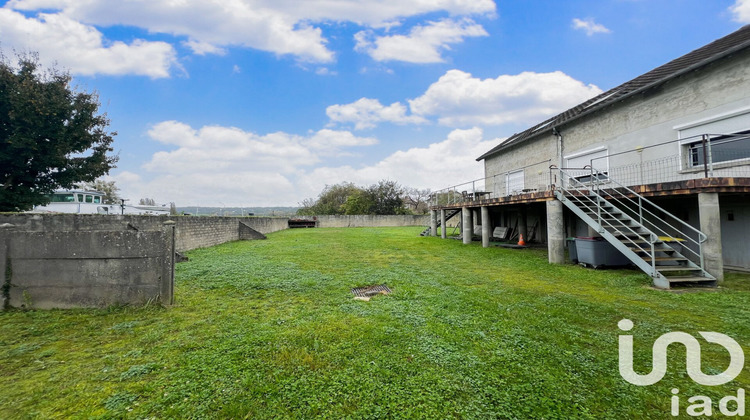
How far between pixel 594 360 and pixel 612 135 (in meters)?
10.0

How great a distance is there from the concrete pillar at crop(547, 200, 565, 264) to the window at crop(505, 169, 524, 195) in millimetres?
6742

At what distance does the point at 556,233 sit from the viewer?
7562 mm

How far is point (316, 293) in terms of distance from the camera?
4.77 metres

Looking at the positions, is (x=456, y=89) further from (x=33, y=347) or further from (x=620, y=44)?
(x=33, y=347)

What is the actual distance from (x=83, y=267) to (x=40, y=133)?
12.3 meters

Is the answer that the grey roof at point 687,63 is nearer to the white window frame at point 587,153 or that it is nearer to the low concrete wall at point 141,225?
the white window frame at point 587,153

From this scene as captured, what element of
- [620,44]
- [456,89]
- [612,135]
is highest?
[456,89]

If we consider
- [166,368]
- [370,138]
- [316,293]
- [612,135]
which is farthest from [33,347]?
[370,138]

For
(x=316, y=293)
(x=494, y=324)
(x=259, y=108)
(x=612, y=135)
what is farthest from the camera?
(x=259, y=108)

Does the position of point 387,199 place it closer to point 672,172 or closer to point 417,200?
point 417,200

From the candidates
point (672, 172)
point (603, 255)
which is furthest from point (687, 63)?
point (603, 255)

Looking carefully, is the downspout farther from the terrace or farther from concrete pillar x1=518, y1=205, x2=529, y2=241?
concrete pillar x1=518, y1=205, x2=529, y2=241

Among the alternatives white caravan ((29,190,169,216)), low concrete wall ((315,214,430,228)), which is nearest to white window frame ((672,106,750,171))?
white caravan ((29,190,169,216))

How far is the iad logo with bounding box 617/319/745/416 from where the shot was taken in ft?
6.25
